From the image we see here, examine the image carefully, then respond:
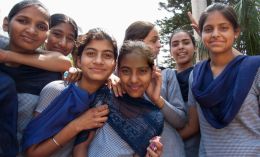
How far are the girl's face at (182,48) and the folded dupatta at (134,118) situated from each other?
0.88 metres

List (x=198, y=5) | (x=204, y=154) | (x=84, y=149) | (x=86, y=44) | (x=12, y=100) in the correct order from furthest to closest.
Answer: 1. (x=198, y=5)
2. (x=204, y=154)
3. (x=86, y=44)
4. (x=84, y=149)
5. (x=12, y=100)

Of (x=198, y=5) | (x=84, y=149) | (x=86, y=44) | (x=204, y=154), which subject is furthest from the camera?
(x=198, y=5)

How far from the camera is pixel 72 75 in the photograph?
86.9 inches

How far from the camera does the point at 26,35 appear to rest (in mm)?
2236

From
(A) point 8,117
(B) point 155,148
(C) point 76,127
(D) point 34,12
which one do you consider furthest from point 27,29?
(B) point 155,148

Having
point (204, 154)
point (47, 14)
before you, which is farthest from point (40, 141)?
point (204, 154)

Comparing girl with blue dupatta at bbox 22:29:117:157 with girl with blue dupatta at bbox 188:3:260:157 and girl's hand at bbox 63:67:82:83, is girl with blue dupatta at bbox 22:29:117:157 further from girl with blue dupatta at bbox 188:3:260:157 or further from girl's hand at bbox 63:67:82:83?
girl with blue dupatta at bbox 188:3:260:157

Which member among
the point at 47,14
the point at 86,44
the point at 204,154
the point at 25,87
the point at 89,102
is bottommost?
the point at 204,154

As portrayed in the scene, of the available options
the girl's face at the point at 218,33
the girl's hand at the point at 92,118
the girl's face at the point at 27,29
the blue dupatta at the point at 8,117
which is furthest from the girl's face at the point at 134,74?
the blue dupatta at the point at 8,117

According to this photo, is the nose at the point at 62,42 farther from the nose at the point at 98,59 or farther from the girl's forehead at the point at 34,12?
the nose at the point at 98,59

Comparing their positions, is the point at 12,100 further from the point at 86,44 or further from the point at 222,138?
the point at 222,138

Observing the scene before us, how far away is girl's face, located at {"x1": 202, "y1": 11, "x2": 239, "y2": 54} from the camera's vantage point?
92.0 inches

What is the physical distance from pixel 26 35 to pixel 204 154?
1.52 meters

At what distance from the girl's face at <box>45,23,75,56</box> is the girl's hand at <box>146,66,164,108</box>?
2.98 feet
